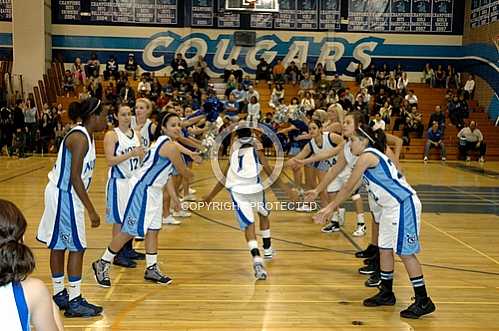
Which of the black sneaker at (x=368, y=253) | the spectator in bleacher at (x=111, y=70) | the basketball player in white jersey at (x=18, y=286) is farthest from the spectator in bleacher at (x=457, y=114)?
the basketball player in white jersey at (x=18, y=286)

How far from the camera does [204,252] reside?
7.68 metres

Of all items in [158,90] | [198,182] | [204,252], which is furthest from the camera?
[158,90]

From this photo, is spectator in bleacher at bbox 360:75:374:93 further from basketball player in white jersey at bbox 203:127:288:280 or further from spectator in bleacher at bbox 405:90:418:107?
basketball player in white jersey at bbox 203:127:288:280

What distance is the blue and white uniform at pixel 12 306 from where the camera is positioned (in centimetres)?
218

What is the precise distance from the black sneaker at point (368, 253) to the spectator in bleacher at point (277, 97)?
16904 millimetres

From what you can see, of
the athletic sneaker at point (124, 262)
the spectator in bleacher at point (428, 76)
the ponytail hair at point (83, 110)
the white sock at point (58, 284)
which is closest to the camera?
the ponytail hair at point (83, 110)

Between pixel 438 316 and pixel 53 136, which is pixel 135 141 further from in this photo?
pixel 53 136

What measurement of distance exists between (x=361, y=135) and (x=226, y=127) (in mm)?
12343

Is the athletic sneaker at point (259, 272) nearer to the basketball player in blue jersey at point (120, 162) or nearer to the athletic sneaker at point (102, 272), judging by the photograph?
the basketball player in blue jersey at point (120, 162)

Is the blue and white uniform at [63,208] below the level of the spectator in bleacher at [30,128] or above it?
above

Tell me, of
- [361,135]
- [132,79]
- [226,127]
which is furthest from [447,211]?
[132,79]

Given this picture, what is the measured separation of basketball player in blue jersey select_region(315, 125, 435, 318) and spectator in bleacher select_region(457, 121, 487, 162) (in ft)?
59.2

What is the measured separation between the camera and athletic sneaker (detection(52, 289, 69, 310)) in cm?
527

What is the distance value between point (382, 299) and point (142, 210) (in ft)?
8.08
